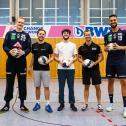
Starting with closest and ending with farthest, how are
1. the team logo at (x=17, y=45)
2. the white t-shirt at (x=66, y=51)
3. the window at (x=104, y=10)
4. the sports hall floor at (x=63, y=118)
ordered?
1. the sports hall floor at (x=63, y=118)
2. the team logo at (x=17, y=45)
3. the white t-shirt at (x=66, y=51)
4. the window at (x=104, y=10)

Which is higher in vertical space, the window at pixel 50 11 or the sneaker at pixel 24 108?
the window at pixel 50 11

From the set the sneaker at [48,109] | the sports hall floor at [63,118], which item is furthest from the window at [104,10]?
the sneaker at [48,109]

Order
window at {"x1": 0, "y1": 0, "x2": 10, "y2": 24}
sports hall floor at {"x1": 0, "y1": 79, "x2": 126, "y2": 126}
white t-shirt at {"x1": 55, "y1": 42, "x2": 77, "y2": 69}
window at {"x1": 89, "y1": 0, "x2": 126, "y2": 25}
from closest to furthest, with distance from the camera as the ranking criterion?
sports hall floor at {"x1": 0, "y1": 79, "x2": 126, "y2": 126}, white t-shirt at {"x1": 55, "y1": 42, "x2": 77, "y2": 69}, window at {"x1": 0, "y1": 0, "x2": 10, "y2": 24}, window at {"x1": 89, "y1": 0, "x2": 126, "y2": 25}

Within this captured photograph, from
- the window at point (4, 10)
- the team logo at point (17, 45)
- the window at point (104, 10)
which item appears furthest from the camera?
the window at point (104, 10)

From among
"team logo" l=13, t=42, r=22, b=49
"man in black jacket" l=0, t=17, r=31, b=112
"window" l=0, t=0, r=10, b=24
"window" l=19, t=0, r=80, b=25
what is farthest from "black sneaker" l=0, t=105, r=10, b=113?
"window" l=0, t=0, r=10, b=24

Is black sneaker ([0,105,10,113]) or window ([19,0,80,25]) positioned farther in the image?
window ([19,0,80,25])

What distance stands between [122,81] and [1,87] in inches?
250

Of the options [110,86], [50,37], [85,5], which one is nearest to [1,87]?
[50,37]

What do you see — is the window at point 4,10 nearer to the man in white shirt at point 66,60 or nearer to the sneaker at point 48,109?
the man in white shirt at point 66,60

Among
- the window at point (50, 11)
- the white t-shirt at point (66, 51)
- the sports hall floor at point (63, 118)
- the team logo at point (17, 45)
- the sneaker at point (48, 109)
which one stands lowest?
the sports hall floor at point (63, 118)

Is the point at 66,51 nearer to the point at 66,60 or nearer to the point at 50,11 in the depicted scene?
the point at 66,60

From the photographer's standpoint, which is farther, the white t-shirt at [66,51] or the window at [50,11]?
the window at [50,11]

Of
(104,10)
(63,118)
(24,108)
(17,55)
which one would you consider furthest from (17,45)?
(104,10)

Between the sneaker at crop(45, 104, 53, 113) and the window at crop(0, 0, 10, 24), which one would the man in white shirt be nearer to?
the sneaker at crop(45, 104, 53, 113)
